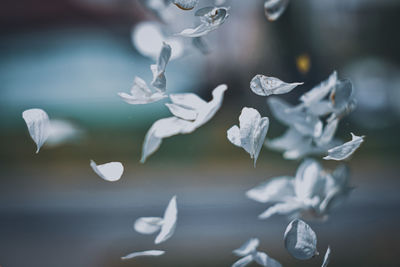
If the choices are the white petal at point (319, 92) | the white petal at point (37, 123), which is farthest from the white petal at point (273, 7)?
the white petal at point (37, 123)

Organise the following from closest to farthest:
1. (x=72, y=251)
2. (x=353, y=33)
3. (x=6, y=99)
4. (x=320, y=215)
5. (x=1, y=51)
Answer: (x=320, y=215), (x=72, y=251), (x=353, y=33), (x=6, y=99), (x=1, y=51)

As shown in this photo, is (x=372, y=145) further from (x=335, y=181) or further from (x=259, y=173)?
(x=335, y=181)

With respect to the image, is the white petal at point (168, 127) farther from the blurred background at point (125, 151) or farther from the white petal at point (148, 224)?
the blurred background at point (125, 151)

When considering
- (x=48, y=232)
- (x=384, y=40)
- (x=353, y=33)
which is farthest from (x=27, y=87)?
(x=384, y=40)

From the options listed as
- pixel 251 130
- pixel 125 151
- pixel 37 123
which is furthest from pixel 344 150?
pixel 125 151

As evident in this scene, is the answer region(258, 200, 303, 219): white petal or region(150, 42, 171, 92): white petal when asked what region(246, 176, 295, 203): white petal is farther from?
region(150, 42, 171, 92): white petal

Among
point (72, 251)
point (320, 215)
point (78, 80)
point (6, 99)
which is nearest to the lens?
point (320, 215)

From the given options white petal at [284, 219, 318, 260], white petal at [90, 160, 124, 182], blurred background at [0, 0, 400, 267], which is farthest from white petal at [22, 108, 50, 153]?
blurred background at [0, 0, 400, 267]
